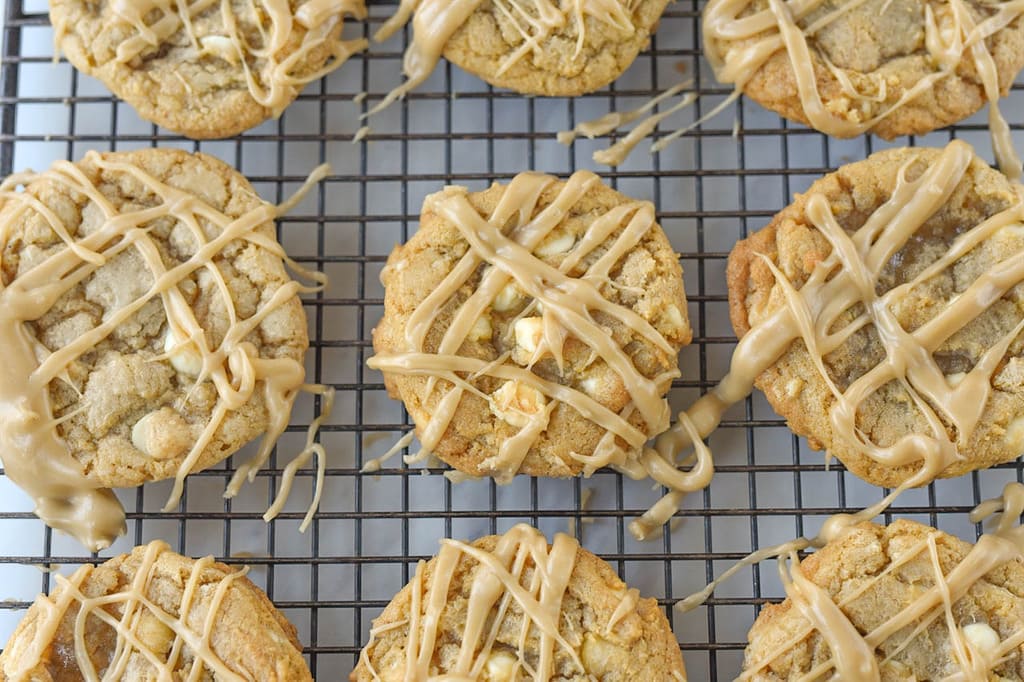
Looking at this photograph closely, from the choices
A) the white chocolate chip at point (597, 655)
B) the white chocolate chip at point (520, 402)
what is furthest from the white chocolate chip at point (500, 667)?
the white chocolate chip at point (520, 402)

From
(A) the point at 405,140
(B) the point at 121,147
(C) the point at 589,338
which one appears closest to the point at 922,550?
(C) the point at 589,338

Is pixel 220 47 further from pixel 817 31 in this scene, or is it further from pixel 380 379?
pixel 817 31

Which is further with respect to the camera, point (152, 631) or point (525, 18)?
point (525, 18)

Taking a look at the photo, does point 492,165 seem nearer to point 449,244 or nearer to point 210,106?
point 449,244

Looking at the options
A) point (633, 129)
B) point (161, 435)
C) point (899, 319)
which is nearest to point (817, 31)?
point (633, 129)

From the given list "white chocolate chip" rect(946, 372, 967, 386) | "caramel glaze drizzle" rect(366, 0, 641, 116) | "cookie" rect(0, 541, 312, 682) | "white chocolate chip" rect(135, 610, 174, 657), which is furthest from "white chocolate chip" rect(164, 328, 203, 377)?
"white chocolate chip" rect(946, 372, 967, 386)

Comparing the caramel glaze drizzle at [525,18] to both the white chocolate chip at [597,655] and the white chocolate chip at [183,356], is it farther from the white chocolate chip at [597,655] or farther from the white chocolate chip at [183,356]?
the white chocolate chip at [597,655]
